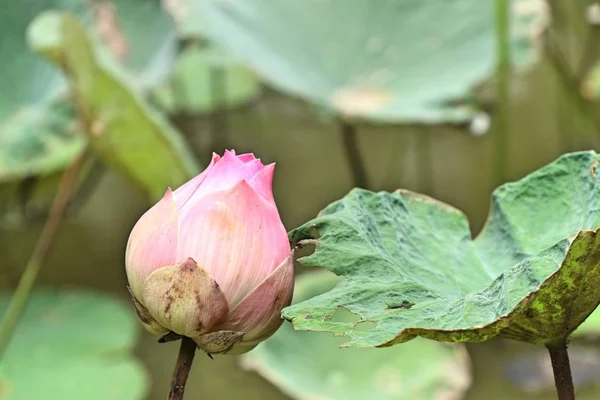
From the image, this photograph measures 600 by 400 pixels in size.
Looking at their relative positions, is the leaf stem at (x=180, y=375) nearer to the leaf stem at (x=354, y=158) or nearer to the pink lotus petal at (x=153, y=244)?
the pink lotus petal at (x=153, y=244)

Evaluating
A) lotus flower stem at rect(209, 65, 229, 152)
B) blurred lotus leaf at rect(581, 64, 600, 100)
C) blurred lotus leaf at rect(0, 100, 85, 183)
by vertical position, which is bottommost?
lotus flower stem at rect(209, 65, 229, 152)

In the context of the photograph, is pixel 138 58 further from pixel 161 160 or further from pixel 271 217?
pixel 271 217

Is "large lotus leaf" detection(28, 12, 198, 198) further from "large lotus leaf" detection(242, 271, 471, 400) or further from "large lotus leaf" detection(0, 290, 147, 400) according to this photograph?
"large lotus leaf" detection(0, 290, 147, 400)

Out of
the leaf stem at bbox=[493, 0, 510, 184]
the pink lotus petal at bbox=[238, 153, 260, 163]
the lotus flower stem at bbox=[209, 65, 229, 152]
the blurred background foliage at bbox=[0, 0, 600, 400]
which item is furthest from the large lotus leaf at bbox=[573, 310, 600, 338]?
the lotus flower stem at bbox=[209, 65, 229, 152]

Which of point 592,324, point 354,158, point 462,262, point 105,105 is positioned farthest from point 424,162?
point 462,262

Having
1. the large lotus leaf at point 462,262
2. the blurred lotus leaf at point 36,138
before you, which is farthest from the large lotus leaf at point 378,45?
the large lotus leaf at point 462,262

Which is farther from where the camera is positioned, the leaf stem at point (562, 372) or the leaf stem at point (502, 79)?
the leaf stem at point (502, 79)

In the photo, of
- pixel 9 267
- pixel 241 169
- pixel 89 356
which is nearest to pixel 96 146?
pixel 89 356
